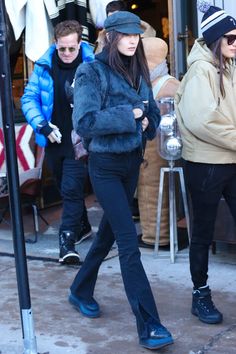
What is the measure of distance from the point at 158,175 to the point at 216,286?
114 centimetres

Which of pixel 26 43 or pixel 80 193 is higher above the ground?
pixel 26 43

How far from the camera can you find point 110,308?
4746 mm

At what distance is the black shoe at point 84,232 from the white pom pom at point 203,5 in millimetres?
2092

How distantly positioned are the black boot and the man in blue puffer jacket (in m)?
1.49

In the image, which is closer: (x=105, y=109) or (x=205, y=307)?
(x=105, y=109)

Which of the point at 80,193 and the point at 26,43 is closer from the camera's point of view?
the point at 80,193

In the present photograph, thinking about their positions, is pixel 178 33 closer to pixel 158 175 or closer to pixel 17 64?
pixel 158 175

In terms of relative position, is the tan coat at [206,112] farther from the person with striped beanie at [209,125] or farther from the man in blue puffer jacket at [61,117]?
the man in blue puffer jacket at [61,117]

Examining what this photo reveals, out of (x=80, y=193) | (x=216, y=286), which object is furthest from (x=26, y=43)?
(x=216, y=286)

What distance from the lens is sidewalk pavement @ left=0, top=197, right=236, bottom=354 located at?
4148 mm

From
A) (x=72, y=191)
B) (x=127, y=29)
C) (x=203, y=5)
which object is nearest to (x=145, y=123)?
(x=127, y=29)

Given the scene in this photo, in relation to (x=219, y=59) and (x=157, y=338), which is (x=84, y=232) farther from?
(x=219, y=59)

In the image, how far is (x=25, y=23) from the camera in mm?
7148

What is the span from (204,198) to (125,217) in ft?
1.68
